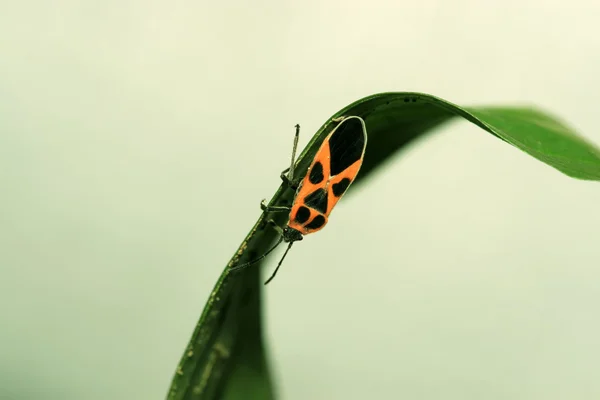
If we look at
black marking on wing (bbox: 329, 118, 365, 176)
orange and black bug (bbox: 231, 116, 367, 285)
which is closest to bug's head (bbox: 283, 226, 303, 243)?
orange and black bug (bbox: 231, 116, 367, 285)

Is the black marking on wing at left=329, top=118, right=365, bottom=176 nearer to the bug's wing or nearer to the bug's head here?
the bug's wing

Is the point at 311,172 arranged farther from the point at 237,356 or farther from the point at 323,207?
the point at 237,356

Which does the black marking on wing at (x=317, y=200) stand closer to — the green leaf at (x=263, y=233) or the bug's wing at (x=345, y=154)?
the bug's wing at (x=345, y=154)

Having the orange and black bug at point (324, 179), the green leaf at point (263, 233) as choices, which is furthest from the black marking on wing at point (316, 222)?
the green leaf at point (263, 233)

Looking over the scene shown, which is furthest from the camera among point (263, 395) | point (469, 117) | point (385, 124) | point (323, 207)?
point (323, 207)

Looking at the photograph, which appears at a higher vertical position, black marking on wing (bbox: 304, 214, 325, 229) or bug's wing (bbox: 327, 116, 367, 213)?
bug's wing (bbox: 327, 116, 367, 213)

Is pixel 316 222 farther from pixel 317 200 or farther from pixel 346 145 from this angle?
pixel 346 145

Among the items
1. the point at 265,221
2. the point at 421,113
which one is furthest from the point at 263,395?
the point at 421,113

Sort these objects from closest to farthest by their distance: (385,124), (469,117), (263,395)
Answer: (469,117)
(385,124)
(263,395)
